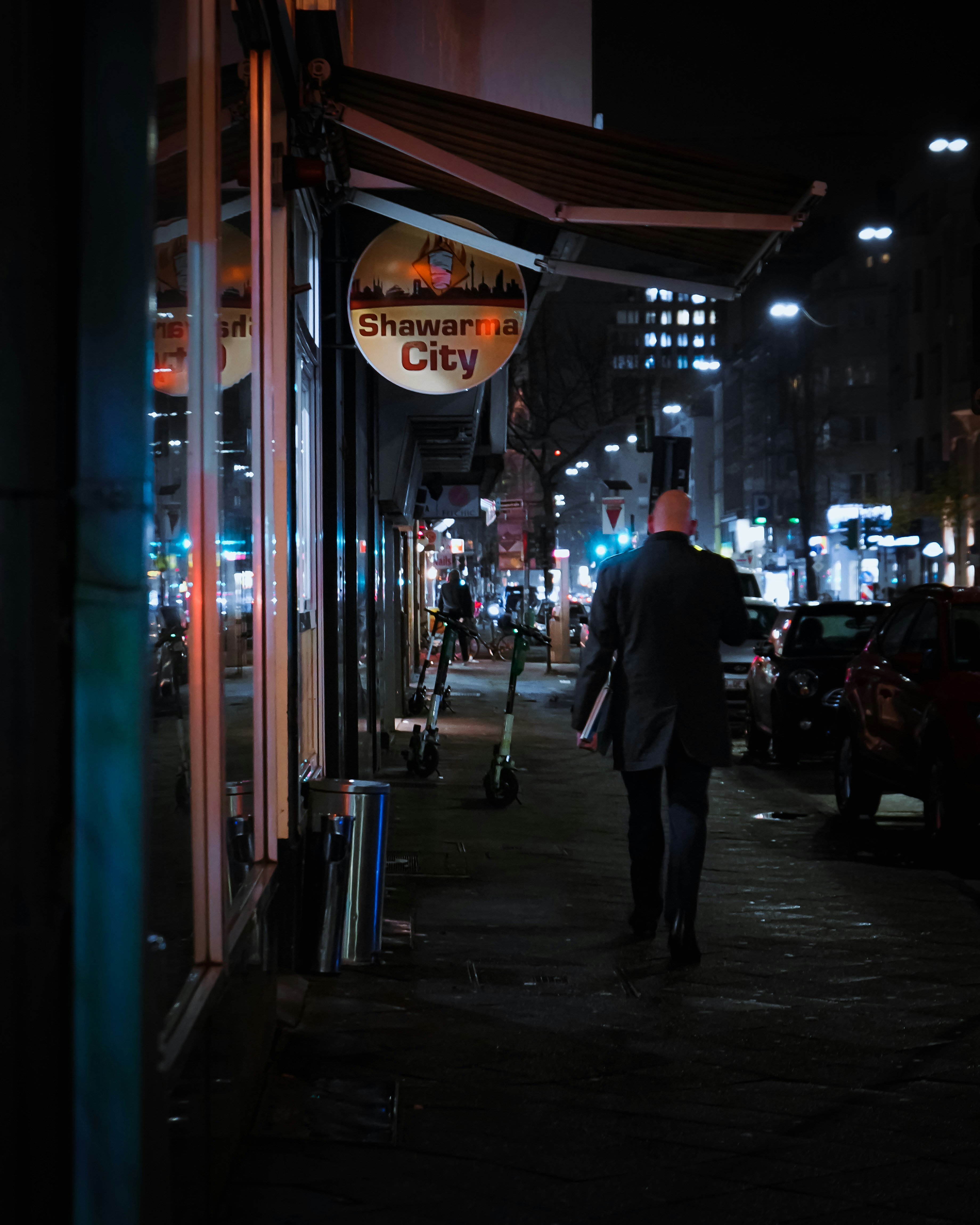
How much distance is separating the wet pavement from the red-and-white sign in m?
19.0

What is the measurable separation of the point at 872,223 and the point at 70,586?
73.5 metres

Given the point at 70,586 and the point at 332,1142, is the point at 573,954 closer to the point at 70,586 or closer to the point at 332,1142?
the point at 332,1142

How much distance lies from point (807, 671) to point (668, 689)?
8.38 metres

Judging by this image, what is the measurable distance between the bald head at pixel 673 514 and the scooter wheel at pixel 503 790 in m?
4.98

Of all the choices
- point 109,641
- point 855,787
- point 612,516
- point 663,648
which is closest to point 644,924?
point 663,648

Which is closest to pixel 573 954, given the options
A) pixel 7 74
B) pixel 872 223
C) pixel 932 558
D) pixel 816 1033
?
pixel 816 1033

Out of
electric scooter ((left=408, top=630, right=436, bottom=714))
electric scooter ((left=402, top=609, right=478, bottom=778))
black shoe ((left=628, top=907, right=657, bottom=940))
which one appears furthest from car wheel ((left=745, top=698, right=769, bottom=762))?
black shoe ((left=628, top=907, right=657, bottom=940))

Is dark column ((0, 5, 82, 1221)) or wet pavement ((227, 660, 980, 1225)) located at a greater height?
dark column ((0, 5, 82, 1221))

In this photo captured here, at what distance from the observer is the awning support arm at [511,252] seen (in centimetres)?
775

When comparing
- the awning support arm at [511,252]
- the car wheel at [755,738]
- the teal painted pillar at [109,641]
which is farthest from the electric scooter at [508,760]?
the teal painted pillar at [109,641]

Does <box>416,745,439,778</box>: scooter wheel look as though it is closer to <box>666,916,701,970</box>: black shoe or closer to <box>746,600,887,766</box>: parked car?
<box>746,600,887,766</box>: parked car

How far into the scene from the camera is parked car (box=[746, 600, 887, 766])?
14.4m

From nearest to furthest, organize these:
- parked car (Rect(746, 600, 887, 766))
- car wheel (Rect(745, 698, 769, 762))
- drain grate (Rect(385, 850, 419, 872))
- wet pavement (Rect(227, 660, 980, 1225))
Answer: wet pavement (Rect(227, 660, 980, 1225))
drain grate (Rect(385, 850, 419, 872))
parked car (Rect(746, 600, 887, 766))
car wheel (Rect(745, 698, 769, 762))

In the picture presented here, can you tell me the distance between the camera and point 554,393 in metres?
48.6
